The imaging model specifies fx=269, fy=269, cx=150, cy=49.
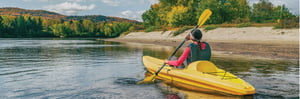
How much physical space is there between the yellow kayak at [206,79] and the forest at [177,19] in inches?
853

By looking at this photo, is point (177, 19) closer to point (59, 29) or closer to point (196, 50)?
point (196, 50)

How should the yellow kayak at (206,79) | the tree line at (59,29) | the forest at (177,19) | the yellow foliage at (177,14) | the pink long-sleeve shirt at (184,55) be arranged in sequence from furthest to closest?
the tree line at (59,29) < the yellow foliage at (177,14) < the forest at (177,19) < the pink long-sleeve shirt at (184,55) < the yellow kayak at (206,79)

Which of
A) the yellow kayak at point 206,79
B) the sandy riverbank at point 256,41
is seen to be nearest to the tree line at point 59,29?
the sandy riverbank at point 256,41

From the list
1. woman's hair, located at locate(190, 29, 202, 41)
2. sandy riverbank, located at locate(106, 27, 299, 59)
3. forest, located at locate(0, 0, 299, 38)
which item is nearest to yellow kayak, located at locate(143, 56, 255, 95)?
woman's hair, located at locate(190, 29, 202, 41)

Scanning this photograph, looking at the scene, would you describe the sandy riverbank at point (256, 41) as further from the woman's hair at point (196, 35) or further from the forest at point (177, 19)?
the woman's hair at point (196, 35)

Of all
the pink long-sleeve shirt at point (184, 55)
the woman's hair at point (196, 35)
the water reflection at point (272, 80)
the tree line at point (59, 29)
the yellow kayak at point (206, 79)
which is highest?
the tree line at point (59, 29)

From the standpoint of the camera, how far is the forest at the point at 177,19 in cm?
5253

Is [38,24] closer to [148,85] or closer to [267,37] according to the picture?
[267,37]

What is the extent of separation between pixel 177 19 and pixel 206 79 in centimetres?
5420

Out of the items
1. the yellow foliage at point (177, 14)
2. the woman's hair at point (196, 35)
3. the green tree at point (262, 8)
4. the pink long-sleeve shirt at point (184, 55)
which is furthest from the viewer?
the green tree at point (262, 8)

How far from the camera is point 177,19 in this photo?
60594 mm

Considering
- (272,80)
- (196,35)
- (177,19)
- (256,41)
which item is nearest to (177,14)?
(177,19)

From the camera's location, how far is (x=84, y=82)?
858cm

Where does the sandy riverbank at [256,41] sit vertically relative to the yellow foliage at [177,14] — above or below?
below
